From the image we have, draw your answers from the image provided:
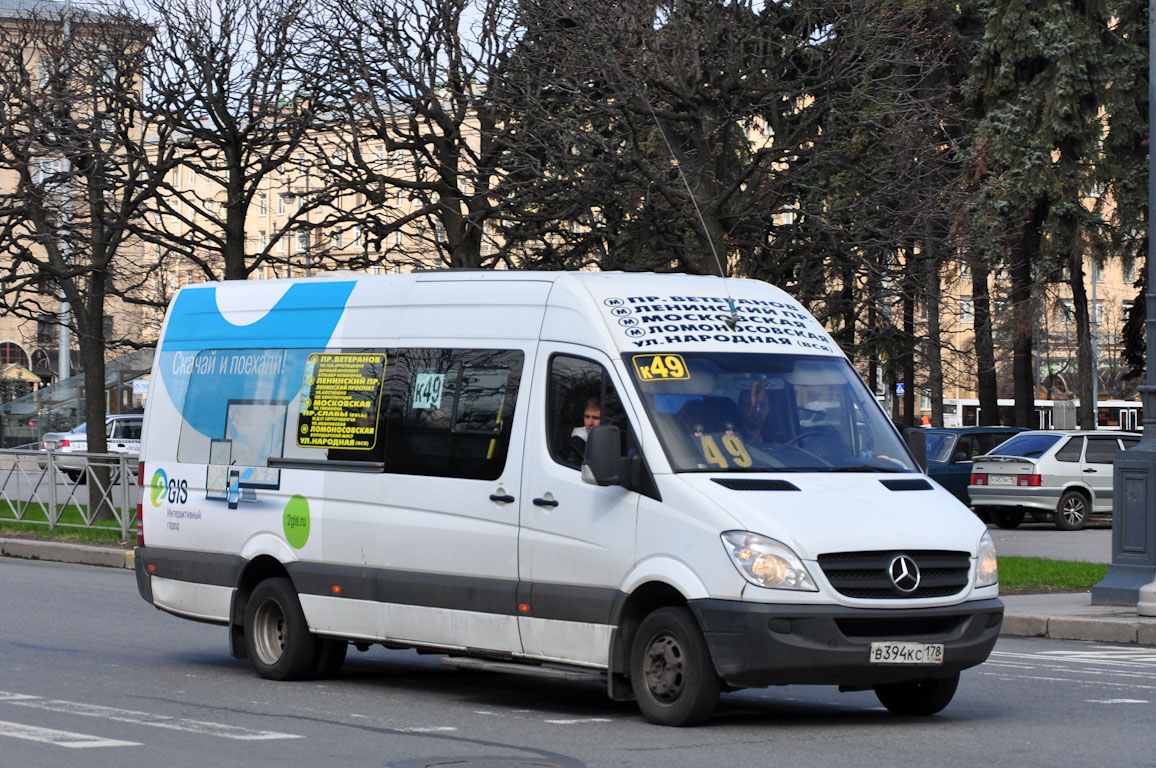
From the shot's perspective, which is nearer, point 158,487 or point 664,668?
point 664,668

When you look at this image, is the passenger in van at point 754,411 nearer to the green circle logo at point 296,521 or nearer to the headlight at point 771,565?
the headlight at point 771,565

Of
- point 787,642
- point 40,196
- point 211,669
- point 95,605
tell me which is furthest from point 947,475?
point 787,642

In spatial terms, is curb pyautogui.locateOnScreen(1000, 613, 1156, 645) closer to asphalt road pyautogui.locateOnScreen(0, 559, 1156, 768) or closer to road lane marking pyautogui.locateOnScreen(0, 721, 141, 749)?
asphalt road pyautogui.locateOnScreen(0, 559, 1156, 768)

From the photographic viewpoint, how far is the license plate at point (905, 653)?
9.01 metres

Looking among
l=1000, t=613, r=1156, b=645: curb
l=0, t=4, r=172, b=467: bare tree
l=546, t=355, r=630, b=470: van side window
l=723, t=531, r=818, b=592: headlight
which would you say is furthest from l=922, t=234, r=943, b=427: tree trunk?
l=723, t=531, r=818, b=592: headlight

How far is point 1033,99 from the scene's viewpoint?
3966 centimetres

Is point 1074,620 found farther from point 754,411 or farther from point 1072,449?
point 1072,449

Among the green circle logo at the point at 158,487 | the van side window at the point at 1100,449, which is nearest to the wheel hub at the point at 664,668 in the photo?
the green circle logo at the point at 158,487

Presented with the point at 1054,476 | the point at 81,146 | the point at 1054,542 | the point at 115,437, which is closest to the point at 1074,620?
the point at 1054,542

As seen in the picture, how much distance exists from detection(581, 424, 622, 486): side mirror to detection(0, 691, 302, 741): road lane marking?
78.5 inches

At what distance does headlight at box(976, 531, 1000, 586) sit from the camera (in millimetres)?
9430

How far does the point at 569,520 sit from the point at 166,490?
3943 mm

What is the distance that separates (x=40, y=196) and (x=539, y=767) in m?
20.6

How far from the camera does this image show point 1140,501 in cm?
1642
